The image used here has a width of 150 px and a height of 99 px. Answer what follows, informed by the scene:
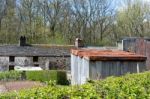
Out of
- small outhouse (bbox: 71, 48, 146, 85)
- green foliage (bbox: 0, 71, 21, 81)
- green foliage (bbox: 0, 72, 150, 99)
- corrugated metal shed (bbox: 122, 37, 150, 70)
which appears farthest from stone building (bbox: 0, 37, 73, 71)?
green foliage (bbox: 0, 72, 150, 99)

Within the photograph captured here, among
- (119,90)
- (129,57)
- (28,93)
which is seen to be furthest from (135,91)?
(129,57)

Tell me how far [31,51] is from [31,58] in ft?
3.49

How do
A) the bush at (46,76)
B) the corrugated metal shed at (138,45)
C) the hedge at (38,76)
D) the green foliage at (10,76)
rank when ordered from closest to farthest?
the corrugated metal shed at (138,45), the green foliage at (10,76), the hedge at (38,76), the bush at (46,76)

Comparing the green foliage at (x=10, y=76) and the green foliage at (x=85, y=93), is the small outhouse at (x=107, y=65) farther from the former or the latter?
the green foliage at (x=10, y=76)

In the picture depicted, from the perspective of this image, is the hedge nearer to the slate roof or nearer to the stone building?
the stone building

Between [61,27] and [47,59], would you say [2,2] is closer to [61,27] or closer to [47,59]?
[61,27]

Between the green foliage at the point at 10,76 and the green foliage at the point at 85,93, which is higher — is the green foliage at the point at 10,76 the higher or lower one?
the lower one

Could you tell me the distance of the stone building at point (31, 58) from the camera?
50.4 metres

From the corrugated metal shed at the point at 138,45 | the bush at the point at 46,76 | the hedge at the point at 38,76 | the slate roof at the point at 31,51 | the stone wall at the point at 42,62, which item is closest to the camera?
the corrugated metal shed at the point at 138,45

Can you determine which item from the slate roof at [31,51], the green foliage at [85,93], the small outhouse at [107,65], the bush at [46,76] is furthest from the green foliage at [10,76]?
the green foliage at [85,93]

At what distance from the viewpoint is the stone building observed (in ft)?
165

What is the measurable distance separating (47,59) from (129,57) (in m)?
33.2

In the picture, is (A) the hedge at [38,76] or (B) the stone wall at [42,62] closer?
(A) the hedge at [38,76]

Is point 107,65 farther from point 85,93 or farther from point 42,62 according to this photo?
point 42,62
